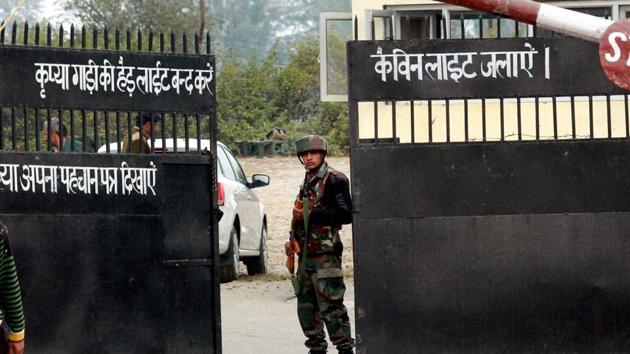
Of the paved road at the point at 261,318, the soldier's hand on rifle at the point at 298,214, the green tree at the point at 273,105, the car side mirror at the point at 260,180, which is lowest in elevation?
the paved road at the point at 261,318

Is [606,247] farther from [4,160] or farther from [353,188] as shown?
[4,160]

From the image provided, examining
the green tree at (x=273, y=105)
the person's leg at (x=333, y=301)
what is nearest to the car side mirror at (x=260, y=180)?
the person's leg at (x=333, y=301)

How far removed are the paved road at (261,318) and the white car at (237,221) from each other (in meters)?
0.34

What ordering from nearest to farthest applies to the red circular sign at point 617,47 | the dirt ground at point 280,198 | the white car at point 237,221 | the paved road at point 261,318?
the red circular sign at point 617,47 → the paved road at point 261,318 → the white car at point 237,221 → the dirt ground at point 280,198

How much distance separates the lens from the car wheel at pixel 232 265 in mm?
16031

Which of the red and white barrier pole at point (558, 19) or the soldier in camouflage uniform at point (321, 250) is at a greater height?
the red and white barrier pole at point (558, 19)

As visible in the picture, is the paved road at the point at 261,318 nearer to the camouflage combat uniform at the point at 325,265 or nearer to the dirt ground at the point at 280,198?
the camouflage combat uniform at the point at 325,265

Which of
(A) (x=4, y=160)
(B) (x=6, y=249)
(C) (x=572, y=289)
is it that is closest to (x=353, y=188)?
(C) (x=572, y=289)

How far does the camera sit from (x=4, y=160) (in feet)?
31.6

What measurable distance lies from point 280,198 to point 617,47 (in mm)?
19504

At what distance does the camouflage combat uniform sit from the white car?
4462mm

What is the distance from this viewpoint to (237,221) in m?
16.5

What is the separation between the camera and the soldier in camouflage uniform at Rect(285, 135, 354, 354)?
35.3 feet

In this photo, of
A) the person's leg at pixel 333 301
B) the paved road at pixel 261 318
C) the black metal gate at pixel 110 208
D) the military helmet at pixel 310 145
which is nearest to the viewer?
the black metal gate at pixel 110 208
